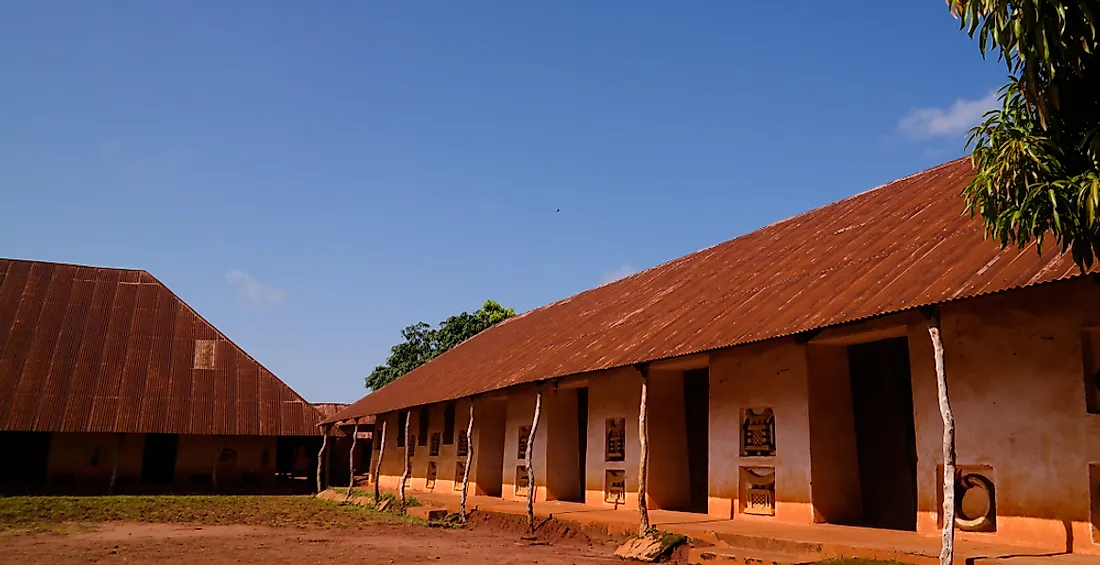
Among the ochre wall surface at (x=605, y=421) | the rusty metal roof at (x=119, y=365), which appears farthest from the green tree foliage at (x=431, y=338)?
the ochre wall surface at (x=605, y=421)

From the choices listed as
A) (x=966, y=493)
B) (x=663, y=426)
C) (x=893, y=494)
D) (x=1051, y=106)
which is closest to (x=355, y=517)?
(x=663, y=426)

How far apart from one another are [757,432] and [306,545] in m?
6.94

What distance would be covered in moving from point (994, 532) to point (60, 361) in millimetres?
26199

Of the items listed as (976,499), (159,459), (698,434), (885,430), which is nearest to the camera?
(976,499)

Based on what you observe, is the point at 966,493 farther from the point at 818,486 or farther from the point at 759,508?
the point at 759,508

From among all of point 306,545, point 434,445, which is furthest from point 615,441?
point 434,445

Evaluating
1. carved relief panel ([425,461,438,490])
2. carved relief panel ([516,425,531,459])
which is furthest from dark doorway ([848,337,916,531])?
carved relief panel ([425,461,438,490])

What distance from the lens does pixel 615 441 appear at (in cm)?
1570

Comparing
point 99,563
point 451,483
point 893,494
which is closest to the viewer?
point 99,563

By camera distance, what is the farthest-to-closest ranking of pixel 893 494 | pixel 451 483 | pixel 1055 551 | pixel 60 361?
pixel 60 361
pixel 451 483
pixel 893 494
pixel 1055 551

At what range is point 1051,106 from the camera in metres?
5.84

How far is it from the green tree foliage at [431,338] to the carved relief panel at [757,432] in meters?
36.8

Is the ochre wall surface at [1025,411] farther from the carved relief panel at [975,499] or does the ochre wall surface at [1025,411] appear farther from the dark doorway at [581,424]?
the dark doorway at [581,424]

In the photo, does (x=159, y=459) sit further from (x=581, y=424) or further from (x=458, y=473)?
(x=581, y=424)
